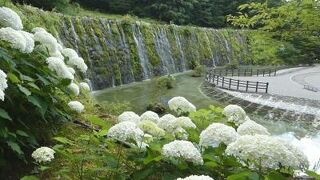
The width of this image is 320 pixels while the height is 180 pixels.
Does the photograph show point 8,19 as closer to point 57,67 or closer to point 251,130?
point 57,67

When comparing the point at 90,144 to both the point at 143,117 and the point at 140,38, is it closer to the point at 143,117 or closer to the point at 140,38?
the point at 143,117

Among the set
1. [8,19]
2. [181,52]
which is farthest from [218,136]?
[181,52]

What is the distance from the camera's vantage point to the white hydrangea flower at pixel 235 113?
425 cm

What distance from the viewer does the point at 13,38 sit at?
4.55 meters

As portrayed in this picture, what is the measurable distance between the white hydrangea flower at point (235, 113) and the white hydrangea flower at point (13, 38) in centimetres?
257

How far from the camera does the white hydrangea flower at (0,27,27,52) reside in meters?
4.55

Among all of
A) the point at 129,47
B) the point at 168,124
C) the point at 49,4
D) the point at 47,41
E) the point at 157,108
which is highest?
the point at 49,4

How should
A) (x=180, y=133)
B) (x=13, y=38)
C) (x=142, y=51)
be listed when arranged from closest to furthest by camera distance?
(x=180, y=133)
(x=13, y=38)
(x=142, y=51)

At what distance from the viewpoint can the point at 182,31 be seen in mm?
40219

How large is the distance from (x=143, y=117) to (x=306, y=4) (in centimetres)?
332

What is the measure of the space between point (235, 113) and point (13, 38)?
277 centimetres

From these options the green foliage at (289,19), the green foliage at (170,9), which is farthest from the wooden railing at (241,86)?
the green foliage at (170,9)

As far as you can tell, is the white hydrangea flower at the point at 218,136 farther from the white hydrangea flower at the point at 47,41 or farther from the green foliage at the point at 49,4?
the green foliage at the point at 49,4

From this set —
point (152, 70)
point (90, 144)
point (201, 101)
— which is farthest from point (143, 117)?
point (152, 70)
